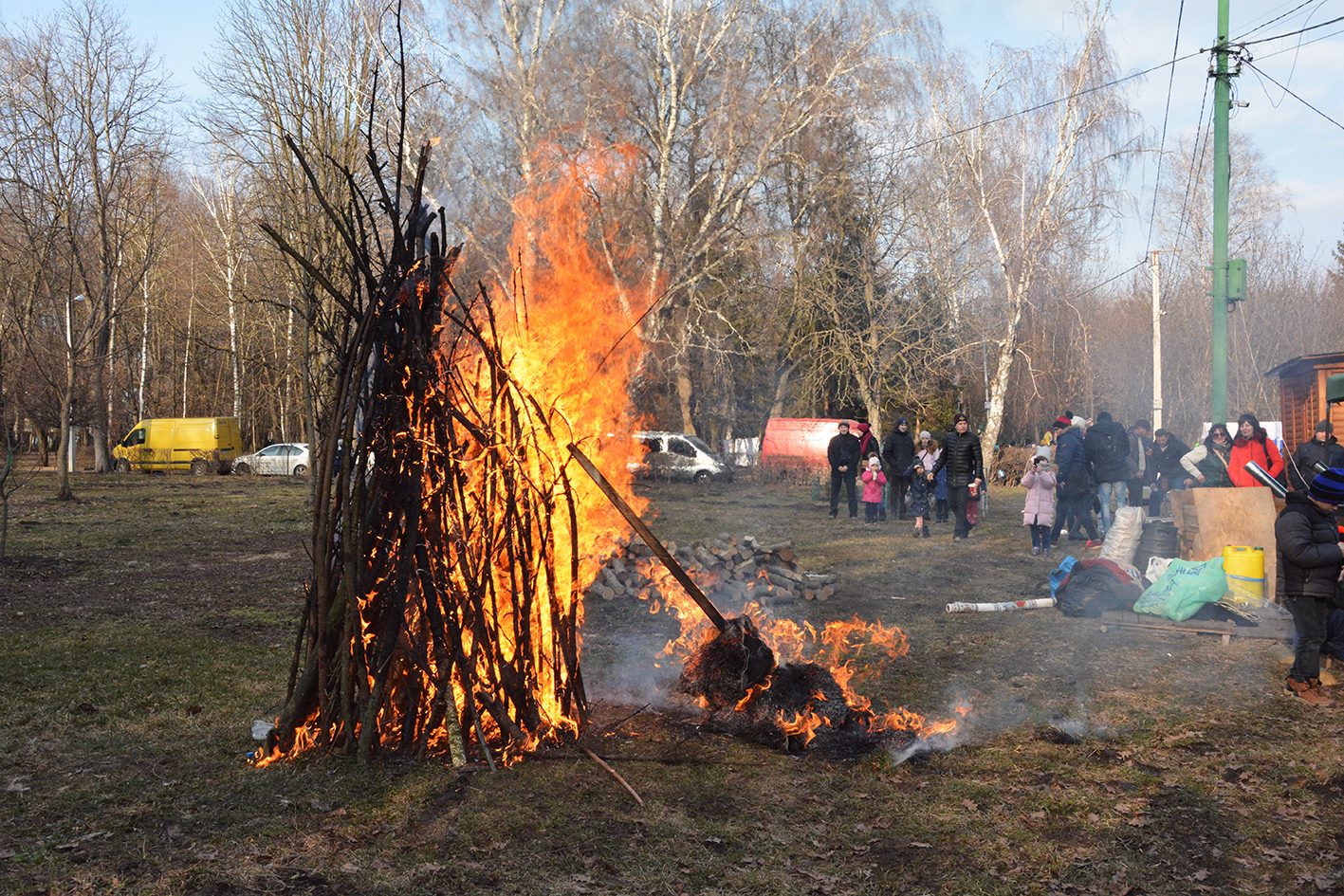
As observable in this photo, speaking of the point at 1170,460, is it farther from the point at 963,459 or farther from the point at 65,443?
the point at 65,443

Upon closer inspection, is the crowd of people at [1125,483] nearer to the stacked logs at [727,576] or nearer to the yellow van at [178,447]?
the stacked logs at [727,576]

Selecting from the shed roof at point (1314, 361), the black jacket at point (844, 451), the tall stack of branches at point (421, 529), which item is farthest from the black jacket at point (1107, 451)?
the tall stack of branches at point (421, 529)

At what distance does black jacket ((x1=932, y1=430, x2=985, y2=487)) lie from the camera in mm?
14414

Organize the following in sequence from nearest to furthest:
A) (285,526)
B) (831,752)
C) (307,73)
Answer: (831,752) → (285,526) → (307,73)

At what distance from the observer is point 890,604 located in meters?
9.67

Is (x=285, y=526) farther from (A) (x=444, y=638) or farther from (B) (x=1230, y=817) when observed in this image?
(B) (x=1230, y=817)

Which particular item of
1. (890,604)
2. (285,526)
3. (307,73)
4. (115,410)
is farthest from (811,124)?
(115,410)

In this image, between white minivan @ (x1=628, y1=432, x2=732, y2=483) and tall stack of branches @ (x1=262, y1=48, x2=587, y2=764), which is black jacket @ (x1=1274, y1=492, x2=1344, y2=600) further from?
white minivan @ (x1=628, y1=432, x2=732, y2=483)

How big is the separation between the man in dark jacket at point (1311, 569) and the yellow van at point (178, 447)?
34.5 m

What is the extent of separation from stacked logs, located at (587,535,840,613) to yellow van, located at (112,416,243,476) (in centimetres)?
2865

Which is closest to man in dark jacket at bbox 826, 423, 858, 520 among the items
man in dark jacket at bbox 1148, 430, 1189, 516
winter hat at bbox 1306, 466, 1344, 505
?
man in dark jacket at bbox 1148, 430, 1189, 516

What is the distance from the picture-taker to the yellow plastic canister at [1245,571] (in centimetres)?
842

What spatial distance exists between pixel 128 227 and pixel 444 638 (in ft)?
81.6

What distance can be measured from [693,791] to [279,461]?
32468mm
